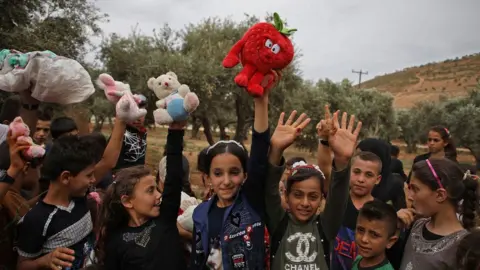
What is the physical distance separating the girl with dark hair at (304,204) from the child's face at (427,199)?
19.4 inches

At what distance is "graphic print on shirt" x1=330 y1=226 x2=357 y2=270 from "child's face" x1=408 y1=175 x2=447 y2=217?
53 cm

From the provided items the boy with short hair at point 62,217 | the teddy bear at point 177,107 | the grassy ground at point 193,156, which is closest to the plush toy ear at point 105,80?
the boy with short hair at point 62,217

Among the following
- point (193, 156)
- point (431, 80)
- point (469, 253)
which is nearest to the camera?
point (469, 253)

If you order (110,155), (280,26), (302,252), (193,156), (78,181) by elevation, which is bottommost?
(193,156)

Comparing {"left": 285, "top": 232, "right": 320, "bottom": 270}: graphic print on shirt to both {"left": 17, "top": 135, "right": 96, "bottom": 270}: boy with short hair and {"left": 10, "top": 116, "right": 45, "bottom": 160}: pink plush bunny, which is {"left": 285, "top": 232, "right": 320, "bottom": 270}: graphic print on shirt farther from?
{"left": 10, "top": 116, "right": 45, "bottom": 160}: pink plush bunny

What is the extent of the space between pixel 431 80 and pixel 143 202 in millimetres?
98315

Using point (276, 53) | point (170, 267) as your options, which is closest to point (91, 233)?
point (170, 267)

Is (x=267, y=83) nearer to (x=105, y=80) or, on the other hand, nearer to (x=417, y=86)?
(x=105, y=80)

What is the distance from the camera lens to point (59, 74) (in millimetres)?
2680

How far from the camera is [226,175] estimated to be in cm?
223

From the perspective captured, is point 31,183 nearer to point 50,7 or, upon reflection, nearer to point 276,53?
point 276,53

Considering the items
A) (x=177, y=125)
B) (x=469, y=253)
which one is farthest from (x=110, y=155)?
(x=469, y=253)

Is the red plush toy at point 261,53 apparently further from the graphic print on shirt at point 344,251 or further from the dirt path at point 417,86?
the dirt path at point 417,86

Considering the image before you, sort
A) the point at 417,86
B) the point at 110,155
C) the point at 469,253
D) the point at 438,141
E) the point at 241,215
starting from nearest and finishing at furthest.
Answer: the point at 469,253
the point at 241,215
the point at 110,155
the point at 438,141
the point at 417,86
